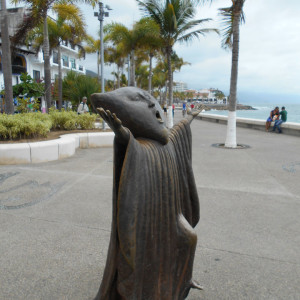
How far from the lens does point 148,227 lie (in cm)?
160

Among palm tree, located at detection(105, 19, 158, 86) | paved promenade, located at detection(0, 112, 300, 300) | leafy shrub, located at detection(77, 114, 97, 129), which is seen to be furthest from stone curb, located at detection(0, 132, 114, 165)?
palm tree, located at detection(105, 19, 158, 86)

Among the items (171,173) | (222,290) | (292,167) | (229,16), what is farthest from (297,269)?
(229,16)

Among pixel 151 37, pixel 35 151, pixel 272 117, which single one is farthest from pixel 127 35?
pixel 35 151

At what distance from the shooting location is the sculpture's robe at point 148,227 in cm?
153

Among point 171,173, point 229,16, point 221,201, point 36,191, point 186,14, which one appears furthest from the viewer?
point 186,14

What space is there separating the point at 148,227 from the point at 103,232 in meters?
1.99

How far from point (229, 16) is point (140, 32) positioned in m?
7.08

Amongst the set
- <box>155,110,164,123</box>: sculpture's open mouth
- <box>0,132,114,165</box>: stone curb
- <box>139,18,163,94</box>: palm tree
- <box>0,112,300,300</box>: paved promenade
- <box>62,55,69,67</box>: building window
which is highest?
<box>62,55,69,67</box>: building window

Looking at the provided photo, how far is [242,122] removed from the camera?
682 inches

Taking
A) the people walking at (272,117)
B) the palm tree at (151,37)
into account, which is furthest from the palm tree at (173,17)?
the people walking at (272,117)

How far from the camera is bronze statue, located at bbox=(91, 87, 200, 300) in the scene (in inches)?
60.2

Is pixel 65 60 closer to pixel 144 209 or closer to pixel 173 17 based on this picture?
pixel 173 17

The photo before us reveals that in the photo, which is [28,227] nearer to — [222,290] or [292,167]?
[222,290]

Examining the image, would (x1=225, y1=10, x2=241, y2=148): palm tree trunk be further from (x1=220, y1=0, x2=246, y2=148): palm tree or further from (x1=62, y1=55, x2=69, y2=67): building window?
(x1=62, y1=55, x2=69, y2=67): building window
